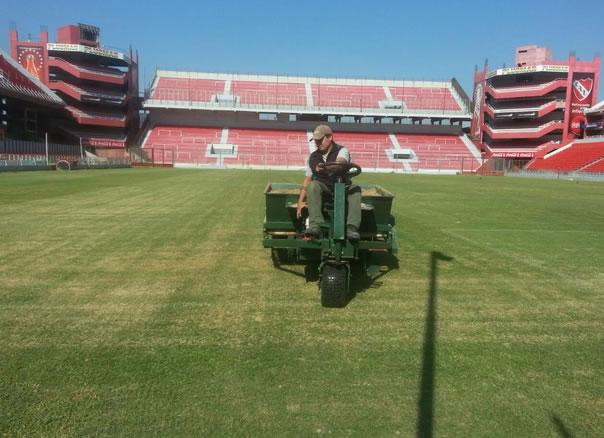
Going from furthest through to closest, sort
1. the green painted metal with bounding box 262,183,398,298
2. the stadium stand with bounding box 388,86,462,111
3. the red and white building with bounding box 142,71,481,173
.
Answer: the stadium stand with bounding box 388,86,462,111, the red and white building with bounding box 142,71,481,173, the green painted metal with bounding box 262,183,398,298

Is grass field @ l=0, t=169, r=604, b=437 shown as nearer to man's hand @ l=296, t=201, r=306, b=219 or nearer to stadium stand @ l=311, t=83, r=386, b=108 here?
man's hand @ l=296, t=201, r=306, b=219

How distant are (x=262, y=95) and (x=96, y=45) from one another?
2402 cm

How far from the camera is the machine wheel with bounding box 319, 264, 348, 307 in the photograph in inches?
177

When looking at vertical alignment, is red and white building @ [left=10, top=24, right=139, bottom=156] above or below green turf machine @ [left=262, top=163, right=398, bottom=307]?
above

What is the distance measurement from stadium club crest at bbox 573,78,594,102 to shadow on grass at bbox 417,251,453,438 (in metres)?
65.9

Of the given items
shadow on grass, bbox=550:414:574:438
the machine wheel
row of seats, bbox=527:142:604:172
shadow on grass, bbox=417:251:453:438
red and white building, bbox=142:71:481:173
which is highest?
red and white building, bbox=142:71:481:173

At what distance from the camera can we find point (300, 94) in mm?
70125

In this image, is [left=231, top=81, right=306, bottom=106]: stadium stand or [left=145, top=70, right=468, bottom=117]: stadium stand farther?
[left=231, top=81, right=306, bottom=106]: stadium stand

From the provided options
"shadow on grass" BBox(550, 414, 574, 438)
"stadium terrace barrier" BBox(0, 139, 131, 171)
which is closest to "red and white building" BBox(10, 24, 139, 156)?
"stadium terrace barrier" BBox(0, 139, 131, 171)

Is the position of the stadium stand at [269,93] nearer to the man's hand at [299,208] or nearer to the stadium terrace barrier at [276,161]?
the stadium terrace barrier at [276,161]

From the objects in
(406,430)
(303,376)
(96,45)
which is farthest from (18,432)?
(96,45)

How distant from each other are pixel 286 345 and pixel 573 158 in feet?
189

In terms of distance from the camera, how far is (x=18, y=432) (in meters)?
2.50

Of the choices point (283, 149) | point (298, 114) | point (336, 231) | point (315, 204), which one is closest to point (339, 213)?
point (336, 231)
